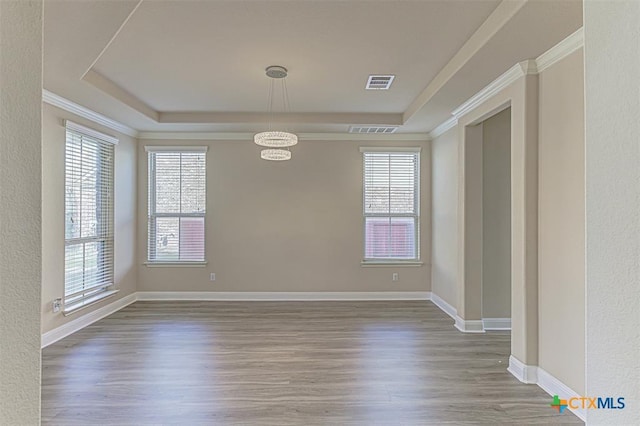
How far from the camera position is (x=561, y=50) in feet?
8.76

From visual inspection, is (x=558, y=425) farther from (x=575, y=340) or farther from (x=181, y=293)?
(x=181, y=293)

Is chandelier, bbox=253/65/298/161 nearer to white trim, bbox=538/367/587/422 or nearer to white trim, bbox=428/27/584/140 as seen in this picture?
white trim, bbox=428/27/584/140

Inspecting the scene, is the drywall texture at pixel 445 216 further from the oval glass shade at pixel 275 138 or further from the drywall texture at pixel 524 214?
the oval glass shade at pixel 275 138

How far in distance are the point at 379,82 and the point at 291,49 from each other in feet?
3.91

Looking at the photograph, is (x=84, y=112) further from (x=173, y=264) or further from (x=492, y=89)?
(x=492, y=89)

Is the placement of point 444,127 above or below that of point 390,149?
above

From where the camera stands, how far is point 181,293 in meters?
5.95

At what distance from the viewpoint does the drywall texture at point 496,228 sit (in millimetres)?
4496

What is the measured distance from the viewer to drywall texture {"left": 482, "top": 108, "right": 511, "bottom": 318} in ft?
14.8

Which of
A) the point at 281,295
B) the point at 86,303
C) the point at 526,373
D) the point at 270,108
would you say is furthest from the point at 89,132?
the point at 526,373

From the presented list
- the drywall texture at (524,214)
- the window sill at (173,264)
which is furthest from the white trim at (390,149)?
the window sill at (173,264)

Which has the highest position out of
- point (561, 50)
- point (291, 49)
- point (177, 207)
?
point (291, 49)

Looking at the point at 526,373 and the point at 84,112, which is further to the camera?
the point at 84,112

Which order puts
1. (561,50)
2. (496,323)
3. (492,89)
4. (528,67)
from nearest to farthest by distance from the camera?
(561,50) → (528,67) → (492,89) → (496,323)
